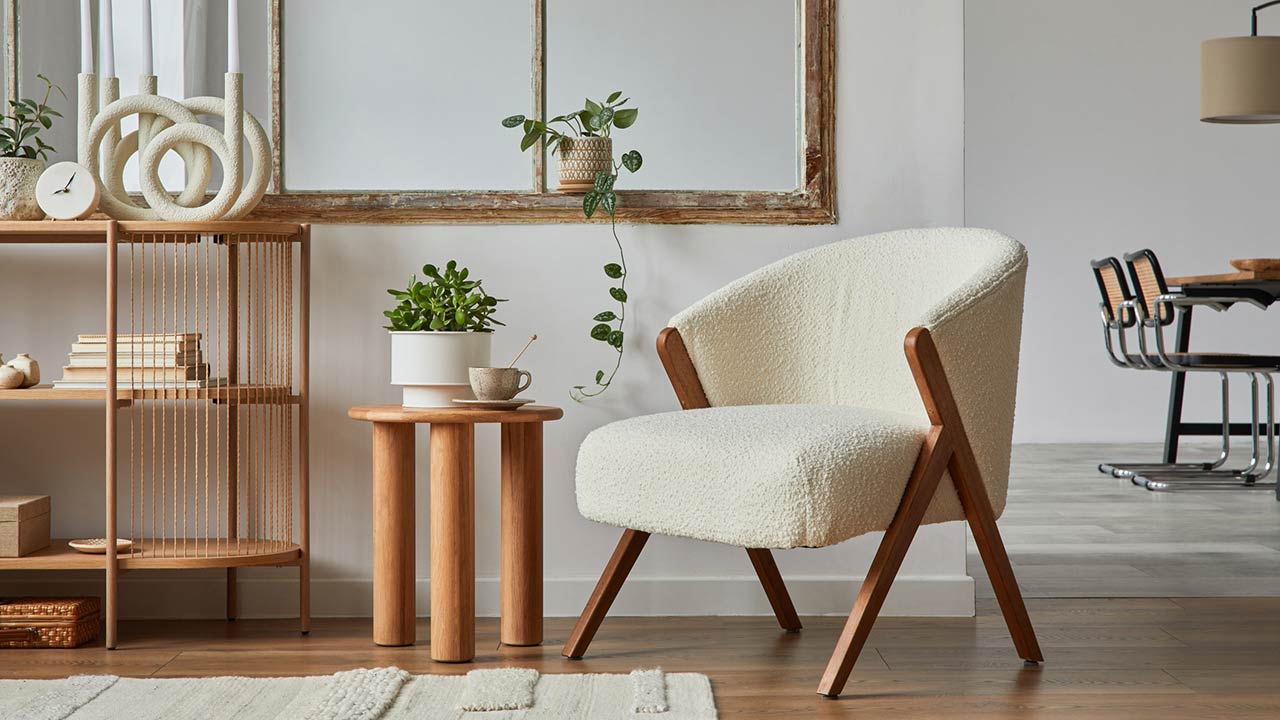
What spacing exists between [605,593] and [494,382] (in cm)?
42

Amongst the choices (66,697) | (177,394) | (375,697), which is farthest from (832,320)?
(66,697)

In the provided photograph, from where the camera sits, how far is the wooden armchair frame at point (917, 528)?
1850 mm

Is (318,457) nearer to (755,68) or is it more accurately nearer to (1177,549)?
(755,68)

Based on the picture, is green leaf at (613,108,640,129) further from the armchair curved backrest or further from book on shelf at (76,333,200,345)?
book on shelf at (76,333,200,345)

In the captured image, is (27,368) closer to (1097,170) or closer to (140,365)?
(140,365)

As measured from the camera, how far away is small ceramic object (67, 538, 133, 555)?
2238mm

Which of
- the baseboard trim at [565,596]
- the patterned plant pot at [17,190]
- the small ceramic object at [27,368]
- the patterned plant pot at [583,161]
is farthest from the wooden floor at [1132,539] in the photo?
the patterned plant pot at [17,190]

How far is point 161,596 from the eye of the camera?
250 centimetres

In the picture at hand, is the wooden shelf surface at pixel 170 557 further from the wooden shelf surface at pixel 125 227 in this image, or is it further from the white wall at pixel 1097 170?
the white wall at pixel 1097 170

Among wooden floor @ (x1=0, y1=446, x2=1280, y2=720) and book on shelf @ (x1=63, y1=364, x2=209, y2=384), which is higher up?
book on shelf @ (x1=63, y1=364, x2=209, y2=384)

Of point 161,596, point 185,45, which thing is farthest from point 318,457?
point 185,45

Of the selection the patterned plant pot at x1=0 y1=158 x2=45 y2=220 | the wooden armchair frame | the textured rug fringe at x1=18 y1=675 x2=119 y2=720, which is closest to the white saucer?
the wooden armchair frame

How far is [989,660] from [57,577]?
1.87m

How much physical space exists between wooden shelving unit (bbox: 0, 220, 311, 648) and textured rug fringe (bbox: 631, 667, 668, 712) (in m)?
0.75
